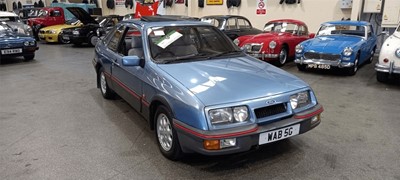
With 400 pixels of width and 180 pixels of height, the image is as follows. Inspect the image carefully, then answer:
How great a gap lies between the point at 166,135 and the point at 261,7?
9.87 metres

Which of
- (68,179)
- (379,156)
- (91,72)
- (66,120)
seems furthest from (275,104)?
(91,72)

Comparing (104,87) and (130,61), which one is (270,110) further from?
(104,87)

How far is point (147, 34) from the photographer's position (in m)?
3.29

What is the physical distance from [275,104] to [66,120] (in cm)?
274

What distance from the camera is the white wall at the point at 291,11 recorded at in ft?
32.6

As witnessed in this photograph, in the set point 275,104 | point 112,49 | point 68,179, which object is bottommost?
Answer: point 68,179

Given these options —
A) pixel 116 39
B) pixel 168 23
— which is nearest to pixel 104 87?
pixel 116 39

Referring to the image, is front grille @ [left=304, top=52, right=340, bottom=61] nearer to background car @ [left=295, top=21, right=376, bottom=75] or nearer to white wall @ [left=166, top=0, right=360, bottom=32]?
background car @ [left=295, top=21, right=376, bottom=75]

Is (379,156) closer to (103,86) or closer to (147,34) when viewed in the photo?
(147,34)

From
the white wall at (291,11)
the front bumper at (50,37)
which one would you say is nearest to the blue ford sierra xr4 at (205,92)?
the white wall at (291,11)

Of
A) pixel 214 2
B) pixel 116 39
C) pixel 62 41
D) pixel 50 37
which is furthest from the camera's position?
pixel 214 2

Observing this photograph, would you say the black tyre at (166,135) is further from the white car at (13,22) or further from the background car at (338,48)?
the white car at (13,22)

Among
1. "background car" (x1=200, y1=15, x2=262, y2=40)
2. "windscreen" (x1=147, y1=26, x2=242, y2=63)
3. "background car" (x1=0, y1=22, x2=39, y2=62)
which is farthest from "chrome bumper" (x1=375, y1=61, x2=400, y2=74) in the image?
"background car" (x1=0, y1=22, x2=39, y2=62)

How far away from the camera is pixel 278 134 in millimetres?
2443
